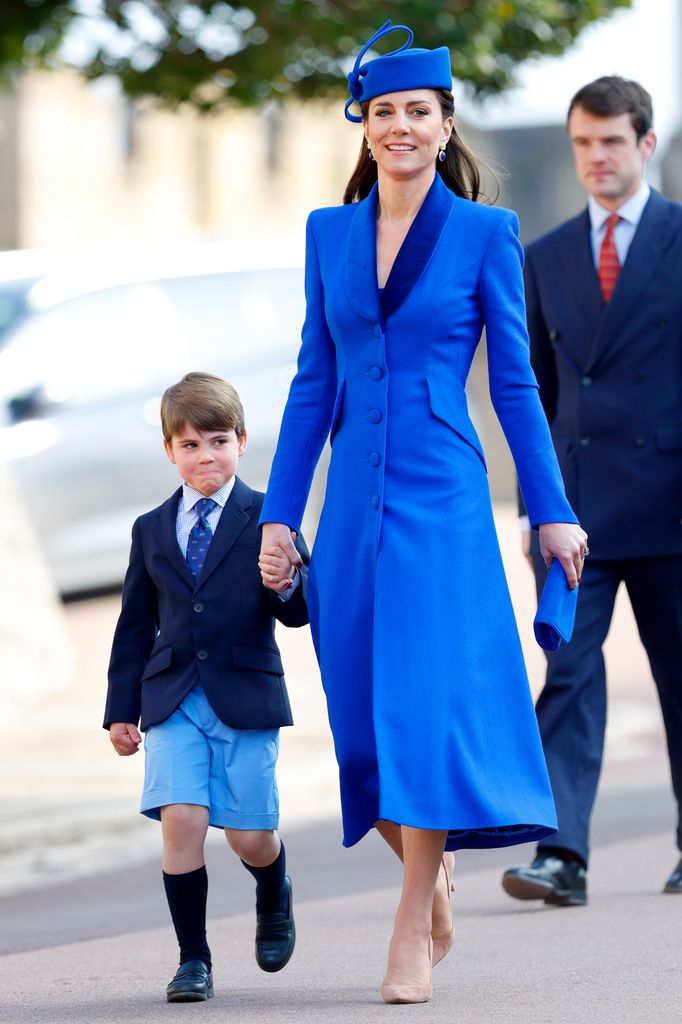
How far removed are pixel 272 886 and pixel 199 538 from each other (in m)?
0.76

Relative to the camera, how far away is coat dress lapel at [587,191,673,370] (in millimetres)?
5988

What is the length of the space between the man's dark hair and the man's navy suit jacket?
0.23 metres

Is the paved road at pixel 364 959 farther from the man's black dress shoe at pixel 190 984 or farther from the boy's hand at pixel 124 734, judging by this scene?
the boy's hand at pixel 124 734

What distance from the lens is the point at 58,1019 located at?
432cm

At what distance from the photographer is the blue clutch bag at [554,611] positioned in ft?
14.6

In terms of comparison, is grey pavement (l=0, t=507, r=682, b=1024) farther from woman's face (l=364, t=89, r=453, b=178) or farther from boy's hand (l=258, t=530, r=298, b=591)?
woman's face (l=364, t=89, r=453, b=178)

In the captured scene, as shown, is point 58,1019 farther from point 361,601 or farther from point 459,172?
point 459,172

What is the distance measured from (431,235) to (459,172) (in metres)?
0.28

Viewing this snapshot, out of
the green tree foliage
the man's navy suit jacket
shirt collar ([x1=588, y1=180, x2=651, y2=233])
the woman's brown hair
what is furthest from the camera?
the green tree foliage

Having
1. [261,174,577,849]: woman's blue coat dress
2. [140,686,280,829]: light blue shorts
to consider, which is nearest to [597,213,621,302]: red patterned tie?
[261,174,577,849]: woman's blue coat dress

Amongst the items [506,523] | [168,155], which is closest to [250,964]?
[506,523]

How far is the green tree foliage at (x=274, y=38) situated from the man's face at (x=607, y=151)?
2487mm

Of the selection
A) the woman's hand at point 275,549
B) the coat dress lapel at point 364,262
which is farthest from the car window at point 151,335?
the woman's hand at point 275,549

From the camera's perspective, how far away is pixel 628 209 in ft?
19.9
